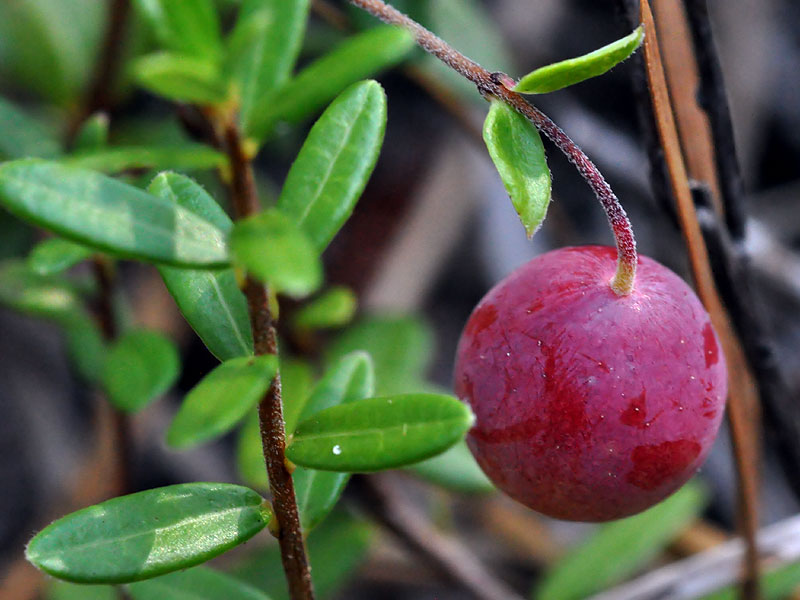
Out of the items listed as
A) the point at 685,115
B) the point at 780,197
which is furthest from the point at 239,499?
the point at 780,197

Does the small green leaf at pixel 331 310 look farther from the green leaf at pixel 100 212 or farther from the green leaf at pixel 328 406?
the green leaf at pixel 100 212

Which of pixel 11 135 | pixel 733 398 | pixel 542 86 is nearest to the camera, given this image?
pixel 542 86

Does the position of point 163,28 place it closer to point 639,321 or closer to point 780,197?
point 639,321

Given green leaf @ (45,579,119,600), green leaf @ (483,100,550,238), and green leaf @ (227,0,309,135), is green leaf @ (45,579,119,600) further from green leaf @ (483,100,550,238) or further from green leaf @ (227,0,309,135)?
green leaf @ (483,100,550,238)

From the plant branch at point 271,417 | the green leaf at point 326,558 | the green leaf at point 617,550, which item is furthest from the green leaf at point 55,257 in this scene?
the green leaf at point 617,550

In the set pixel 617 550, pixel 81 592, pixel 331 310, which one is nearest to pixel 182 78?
pixel 331 310

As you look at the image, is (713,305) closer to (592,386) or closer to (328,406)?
(592,386)
